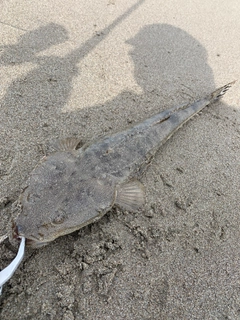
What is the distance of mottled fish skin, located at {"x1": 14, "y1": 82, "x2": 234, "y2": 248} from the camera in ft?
7.07

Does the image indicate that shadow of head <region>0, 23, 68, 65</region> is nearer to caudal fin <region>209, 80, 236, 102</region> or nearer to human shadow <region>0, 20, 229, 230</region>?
human shadow <region>0, 20, 229, 230</region>

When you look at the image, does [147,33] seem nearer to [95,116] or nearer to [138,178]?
[95,116]

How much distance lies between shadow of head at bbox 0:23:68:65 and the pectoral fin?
2354mm

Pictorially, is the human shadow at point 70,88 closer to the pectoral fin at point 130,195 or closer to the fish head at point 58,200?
the fish head at point 58,200

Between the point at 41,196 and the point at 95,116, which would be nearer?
the point at 41,196

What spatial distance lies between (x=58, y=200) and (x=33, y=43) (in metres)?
2.82

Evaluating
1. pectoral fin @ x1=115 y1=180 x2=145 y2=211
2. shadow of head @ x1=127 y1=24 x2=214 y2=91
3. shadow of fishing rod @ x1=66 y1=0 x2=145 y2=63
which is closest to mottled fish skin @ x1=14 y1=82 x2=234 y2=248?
pectoral fin @ x1=115 y1=180 x2=145 y2=211

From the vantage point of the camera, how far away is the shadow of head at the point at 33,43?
375cm

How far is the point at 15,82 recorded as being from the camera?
349 cm

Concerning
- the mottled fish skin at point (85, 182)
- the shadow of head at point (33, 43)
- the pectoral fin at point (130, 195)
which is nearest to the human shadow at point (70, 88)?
the shadow of head at point (33, 43)

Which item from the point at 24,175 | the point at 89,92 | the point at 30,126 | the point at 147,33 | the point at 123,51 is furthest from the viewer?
the point at 147,33

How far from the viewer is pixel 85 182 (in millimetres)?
2471

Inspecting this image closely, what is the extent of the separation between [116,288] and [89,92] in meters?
2.49

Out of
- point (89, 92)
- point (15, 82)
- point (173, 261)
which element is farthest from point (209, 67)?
point (173, 261)
